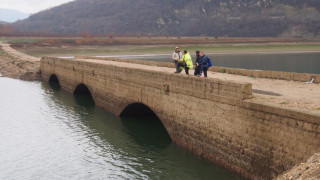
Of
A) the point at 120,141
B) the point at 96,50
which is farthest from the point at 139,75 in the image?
the point at 96,50

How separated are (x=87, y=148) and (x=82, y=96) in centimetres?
1744

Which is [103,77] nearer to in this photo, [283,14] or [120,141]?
[120,141]

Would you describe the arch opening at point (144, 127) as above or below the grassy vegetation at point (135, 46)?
below

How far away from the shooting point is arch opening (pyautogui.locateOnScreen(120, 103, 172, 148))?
866 inches

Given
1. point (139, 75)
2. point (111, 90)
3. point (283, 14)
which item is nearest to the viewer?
point (139, 75)

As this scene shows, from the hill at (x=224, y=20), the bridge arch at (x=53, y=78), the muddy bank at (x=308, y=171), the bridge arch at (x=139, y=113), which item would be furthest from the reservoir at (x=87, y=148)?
the hill at (x=224, y=20)

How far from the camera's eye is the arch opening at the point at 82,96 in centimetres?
3462

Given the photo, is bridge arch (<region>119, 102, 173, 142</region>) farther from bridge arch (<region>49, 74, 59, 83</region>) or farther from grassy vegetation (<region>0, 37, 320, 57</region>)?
grassy vegetation (<region>0, 37, 320, 57</region>)

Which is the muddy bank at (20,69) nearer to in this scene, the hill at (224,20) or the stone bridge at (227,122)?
the stone bridge at (227,122)

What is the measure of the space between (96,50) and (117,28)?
99.6 meters

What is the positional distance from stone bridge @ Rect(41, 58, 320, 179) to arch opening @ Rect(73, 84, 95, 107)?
30.5 feet

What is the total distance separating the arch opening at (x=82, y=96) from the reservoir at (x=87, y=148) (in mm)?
1485

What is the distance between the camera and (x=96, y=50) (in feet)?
313

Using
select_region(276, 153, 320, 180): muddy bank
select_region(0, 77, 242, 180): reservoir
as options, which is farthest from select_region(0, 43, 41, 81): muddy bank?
select_region(276, 153, 320, 180): muddy bank
